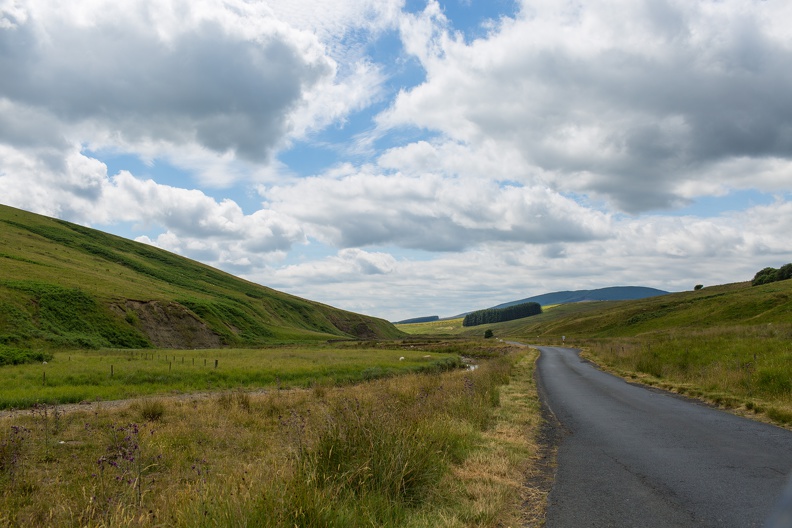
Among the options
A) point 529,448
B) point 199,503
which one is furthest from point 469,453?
point 199,503

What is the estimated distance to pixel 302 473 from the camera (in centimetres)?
Result: 673

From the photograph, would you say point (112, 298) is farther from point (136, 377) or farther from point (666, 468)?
point (666, 468)

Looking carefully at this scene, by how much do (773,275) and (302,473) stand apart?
116 metres

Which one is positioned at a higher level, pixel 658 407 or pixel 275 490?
pixel 275 490

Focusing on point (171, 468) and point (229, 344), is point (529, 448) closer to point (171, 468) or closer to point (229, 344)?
point (171, 468)

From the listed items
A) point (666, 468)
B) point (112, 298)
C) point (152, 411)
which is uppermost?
point (112, 298)

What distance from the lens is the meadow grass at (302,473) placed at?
5.54 meters

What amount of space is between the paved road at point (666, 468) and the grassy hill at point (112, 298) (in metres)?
47.6

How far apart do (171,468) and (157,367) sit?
25001mm

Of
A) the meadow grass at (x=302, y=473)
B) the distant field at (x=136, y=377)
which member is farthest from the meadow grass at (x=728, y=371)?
the distant field at (x=136, y=377)

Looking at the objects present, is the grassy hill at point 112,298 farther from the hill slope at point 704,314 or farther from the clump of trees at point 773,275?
the clump of trees at point 773,275

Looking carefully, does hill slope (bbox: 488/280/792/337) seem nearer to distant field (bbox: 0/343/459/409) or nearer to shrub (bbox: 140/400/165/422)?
distant field (bbox: 0/343/459/409)

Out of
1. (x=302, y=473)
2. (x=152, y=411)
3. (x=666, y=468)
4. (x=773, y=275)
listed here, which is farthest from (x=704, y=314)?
(x=302, y=473)

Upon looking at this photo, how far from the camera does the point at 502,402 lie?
1814 cm
